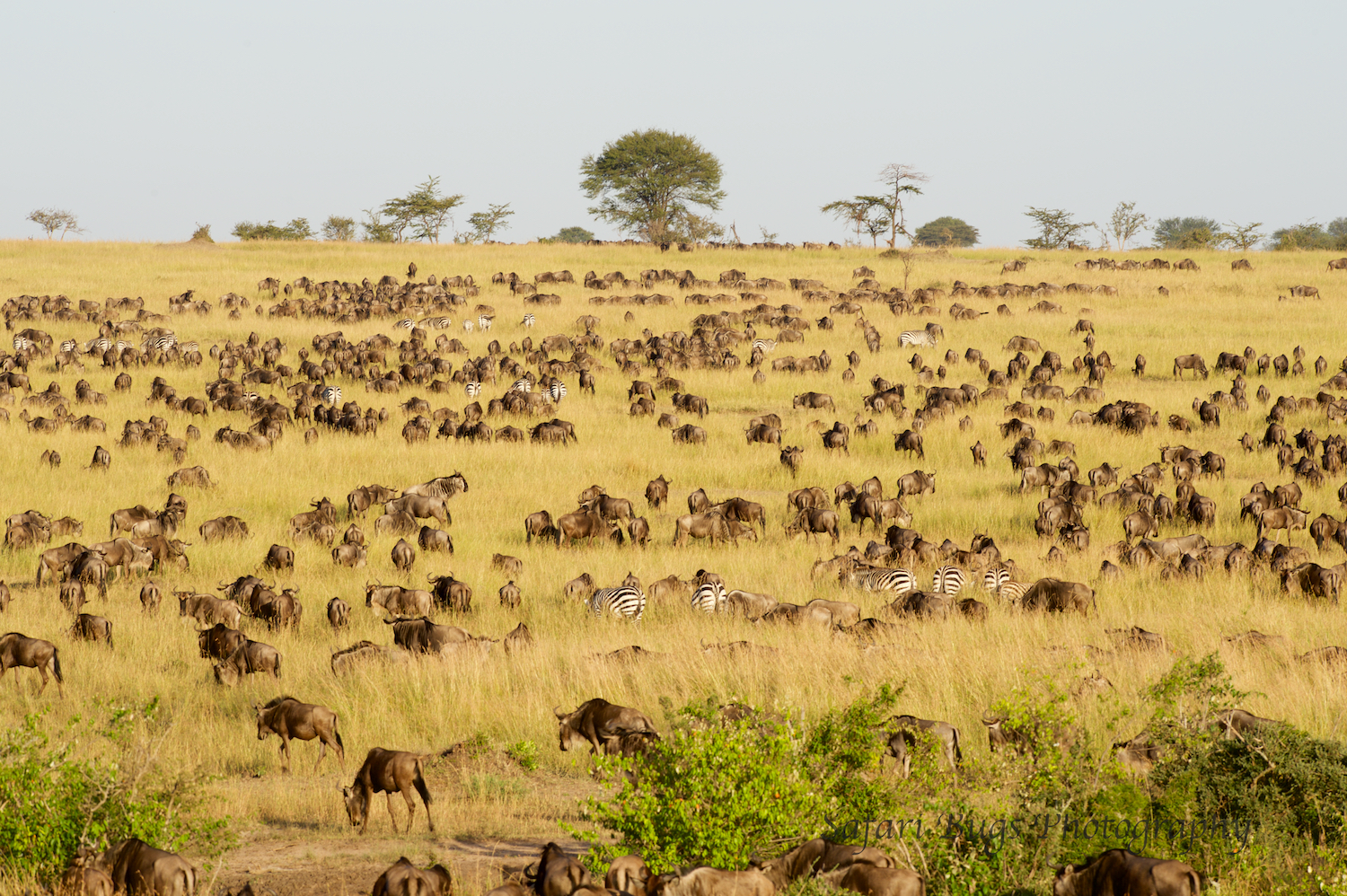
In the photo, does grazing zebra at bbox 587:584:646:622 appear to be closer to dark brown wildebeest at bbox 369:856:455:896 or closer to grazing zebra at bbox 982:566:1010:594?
grazing zebra at bbox 982:566:1010:594

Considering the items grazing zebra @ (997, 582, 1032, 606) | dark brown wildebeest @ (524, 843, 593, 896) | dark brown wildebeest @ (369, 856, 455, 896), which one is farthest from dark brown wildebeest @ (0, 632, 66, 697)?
grazing zebra @ (997, 582, 1032, 606)

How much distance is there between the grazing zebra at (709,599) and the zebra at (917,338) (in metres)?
29.4

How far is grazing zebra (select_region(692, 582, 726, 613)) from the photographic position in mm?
17219

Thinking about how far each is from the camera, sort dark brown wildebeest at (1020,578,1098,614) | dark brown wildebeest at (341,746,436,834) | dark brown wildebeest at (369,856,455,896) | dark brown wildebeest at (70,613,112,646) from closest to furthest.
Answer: dark brown wildebeest at (369,856,455,896)
dark brown wildebeest at (341,746,436,834)
dark brown wildebeest at (70,613,112,646)
dark brown wildebeest at (1020,578,1098,614)

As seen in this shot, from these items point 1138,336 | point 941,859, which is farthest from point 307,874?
point 1138,336

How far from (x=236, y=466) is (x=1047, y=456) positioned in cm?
2010

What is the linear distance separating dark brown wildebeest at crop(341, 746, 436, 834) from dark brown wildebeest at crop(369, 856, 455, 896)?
201 cm

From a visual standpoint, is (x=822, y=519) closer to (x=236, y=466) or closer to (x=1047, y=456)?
(x=1047, y=456)

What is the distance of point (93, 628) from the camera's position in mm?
15688

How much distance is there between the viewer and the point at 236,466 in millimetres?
27500

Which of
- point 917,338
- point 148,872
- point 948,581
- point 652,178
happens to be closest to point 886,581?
point 948,581

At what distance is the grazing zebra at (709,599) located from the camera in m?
17.2

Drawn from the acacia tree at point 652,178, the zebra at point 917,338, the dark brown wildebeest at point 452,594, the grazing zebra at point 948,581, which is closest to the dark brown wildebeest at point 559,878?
the dark brown wildebeest at point 452,594

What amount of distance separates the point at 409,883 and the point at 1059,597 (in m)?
12.0
